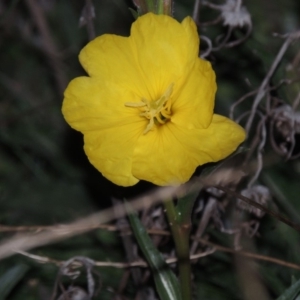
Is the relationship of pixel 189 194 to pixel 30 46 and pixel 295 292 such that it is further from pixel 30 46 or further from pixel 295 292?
pixel 30 46

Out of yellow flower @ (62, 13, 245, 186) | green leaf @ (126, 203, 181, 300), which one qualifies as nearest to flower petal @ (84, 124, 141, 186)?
yellow flower @ (62, 13, 245, 186)

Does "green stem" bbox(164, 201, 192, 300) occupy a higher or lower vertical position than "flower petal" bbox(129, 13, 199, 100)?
lower

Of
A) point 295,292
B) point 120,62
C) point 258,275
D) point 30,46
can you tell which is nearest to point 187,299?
point 295,292

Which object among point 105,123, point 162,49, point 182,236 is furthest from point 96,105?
point 182,236

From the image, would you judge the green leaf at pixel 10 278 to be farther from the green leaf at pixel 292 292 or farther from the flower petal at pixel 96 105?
the green leaf at pixel 292 292

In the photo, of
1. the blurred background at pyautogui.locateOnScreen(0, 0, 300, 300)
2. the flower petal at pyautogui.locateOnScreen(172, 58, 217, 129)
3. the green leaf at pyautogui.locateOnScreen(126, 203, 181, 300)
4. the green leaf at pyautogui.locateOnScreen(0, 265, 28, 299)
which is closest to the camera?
the flower petal at pyautogui.locateOnScreen(172, 58, 217, 129)

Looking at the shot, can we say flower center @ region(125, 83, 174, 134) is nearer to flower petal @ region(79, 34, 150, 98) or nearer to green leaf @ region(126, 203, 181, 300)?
flower petal @ region(79, 34, 150, 98)
